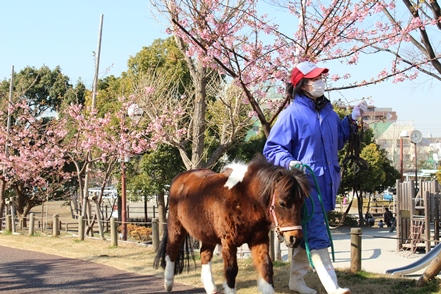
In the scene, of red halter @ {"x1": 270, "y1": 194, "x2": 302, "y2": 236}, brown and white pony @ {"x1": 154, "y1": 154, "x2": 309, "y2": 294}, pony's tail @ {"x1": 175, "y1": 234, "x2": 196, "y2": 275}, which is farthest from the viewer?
pony's tail @ {"x1": 175, "y1": 234, "x2": 196, "y2": 275}

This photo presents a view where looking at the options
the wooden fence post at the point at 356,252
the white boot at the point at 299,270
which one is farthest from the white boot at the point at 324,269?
the wooden fence post at the point at 356,252

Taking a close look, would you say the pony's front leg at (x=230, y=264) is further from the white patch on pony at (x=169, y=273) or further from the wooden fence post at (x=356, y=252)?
the wooden fence post at (x=356, y=252)

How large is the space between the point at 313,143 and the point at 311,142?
19 mm

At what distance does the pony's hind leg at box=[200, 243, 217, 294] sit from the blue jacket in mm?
1916

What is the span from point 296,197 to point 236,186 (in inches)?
35.3

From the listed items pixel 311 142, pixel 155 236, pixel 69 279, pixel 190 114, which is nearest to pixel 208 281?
pixel 311 142

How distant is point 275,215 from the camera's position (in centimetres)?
444

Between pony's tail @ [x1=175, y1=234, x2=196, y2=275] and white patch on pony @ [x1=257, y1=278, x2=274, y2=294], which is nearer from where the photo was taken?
white patch on pony @ [x1=257, y1=278, x2=274, y2=294]

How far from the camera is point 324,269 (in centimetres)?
441

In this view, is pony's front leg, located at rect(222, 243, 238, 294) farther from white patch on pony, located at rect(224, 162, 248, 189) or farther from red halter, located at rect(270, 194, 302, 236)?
red halter, located at rect(270, 194, 302, 236)

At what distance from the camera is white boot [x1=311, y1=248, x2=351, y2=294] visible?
4.31 meters

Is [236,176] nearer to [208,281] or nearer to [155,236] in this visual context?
[208,281]

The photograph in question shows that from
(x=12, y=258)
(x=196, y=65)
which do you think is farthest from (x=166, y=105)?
(x=12, y=258)

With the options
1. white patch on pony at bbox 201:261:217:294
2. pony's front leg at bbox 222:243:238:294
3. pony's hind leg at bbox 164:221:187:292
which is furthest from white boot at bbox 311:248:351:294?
pony's hind leg at bbox 164:221:187:292
